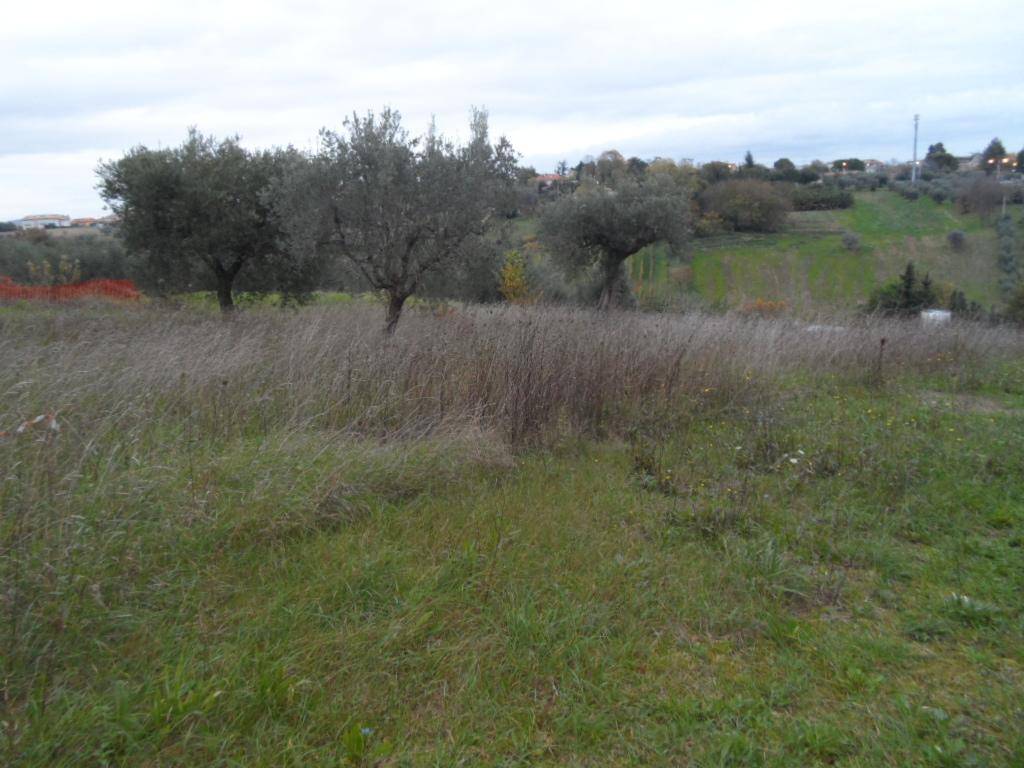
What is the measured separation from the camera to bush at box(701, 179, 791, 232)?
46.6m

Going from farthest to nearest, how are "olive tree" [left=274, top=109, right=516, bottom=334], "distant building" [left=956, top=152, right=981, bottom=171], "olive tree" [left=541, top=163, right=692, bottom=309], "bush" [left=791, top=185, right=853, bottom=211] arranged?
"distant building" [left=956, top=152, right=981, bottom=171]
"bush" [left=791, top=185, right=853, bottom=211]
"olive tree" [left=541, top=163, right=692, bottom=309]
"olive tree" [left=274, top=109, right=516, bottom=334]

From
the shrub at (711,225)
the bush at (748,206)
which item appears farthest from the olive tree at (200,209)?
the bush at (748,206)

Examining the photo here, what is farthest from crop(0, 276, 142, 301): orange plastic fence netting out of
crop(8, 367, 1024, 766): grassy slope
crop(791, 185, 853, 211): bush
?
crop(791, 185, 853, 211): bush

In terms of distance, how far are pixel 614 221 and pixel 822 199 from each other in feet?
130

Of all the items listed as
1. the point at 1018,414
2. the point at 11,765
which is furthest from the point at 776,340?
the point at 11,765

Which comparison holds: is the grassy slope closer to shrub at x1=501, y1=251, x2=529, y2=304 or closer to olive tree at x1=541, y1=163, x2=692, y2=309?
olive tree at x1=541, y1=163, x2=692, y2=309

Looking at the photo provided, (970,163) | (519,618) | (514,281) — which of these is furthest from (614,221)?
(970,163)

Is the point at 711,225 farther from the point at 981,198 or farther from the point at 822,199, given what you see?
the point at 981,198

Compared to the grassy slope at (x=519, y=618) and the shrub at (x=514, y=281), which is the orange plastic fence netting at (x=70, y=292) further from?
the grassy slope at (x=519, y=618)

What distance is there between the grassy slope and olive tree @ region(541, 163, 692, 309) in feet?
51.2

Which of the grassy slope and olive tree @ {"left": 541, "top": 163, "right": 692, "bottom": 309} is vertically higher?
olive tree @ {"left": 541, "top": 163, "right": 692, "bottom": 309}

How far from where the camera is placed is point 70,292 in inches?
670

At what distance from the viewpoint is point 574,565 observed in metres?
3.76

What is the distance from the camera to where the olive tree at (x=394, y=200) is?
9.72 m
